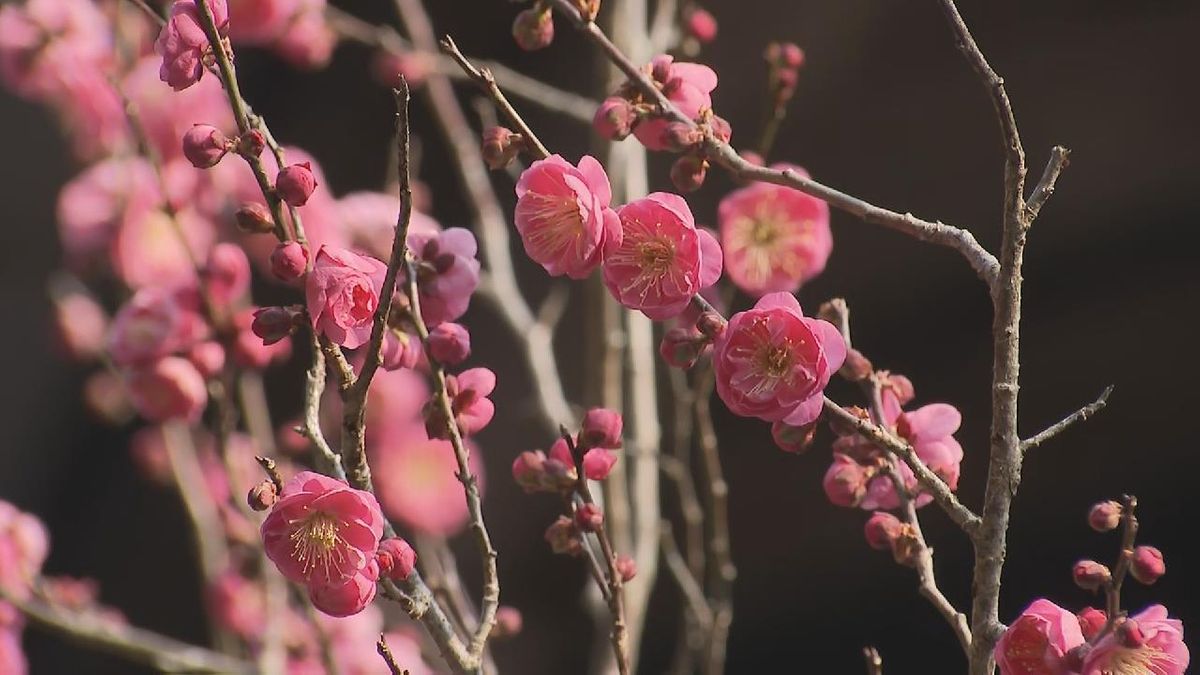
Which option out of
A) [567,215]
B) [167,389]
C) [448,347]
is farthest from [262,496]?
[167,389]

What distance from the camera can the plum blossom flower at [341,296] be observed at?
2.40ft

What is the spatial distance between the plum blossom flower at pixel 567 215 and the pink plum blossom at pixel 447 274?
0.05 m

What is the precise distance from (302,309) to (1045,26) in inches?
62.0

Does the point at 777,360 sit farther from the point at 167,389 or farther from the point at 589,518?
the point at 167,389

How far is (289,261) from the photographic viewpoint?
74cm

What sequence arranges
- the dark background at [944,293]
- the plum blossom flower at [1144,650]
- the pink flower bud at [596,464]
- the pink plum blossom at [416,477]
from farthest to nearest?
the dark background at [944,293] → the pink plum blossom at [416,477] → the pink flower bud at [596,464] → the plum blossom flower at [1144,650]

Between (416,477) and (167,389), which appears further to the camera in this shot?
(416,477)

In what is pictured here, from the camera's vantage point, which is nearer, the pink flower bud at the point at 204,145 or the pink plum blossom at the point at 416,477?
the pink flower bud at the point at 204,145

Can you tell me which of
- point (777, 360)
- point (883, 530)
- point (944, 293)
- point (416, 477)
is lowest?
point (416, 477)

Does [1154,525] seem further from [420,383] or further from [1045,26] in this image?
[420,383]

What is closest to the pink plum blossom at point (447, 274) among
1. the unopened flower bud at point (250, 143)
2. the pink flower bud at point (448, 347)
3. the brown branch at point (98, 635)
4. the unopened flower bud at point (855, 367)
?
the pink flower bud at point (448, 347)

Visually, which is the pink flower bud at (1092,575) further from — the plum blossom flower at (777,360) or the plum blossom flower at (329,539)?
the plum blossom flower at (329,539)

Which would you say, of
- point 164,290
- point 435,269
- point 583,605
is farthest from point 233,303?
point 583,605

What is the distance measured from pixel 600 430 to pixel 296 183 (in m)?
0.25
